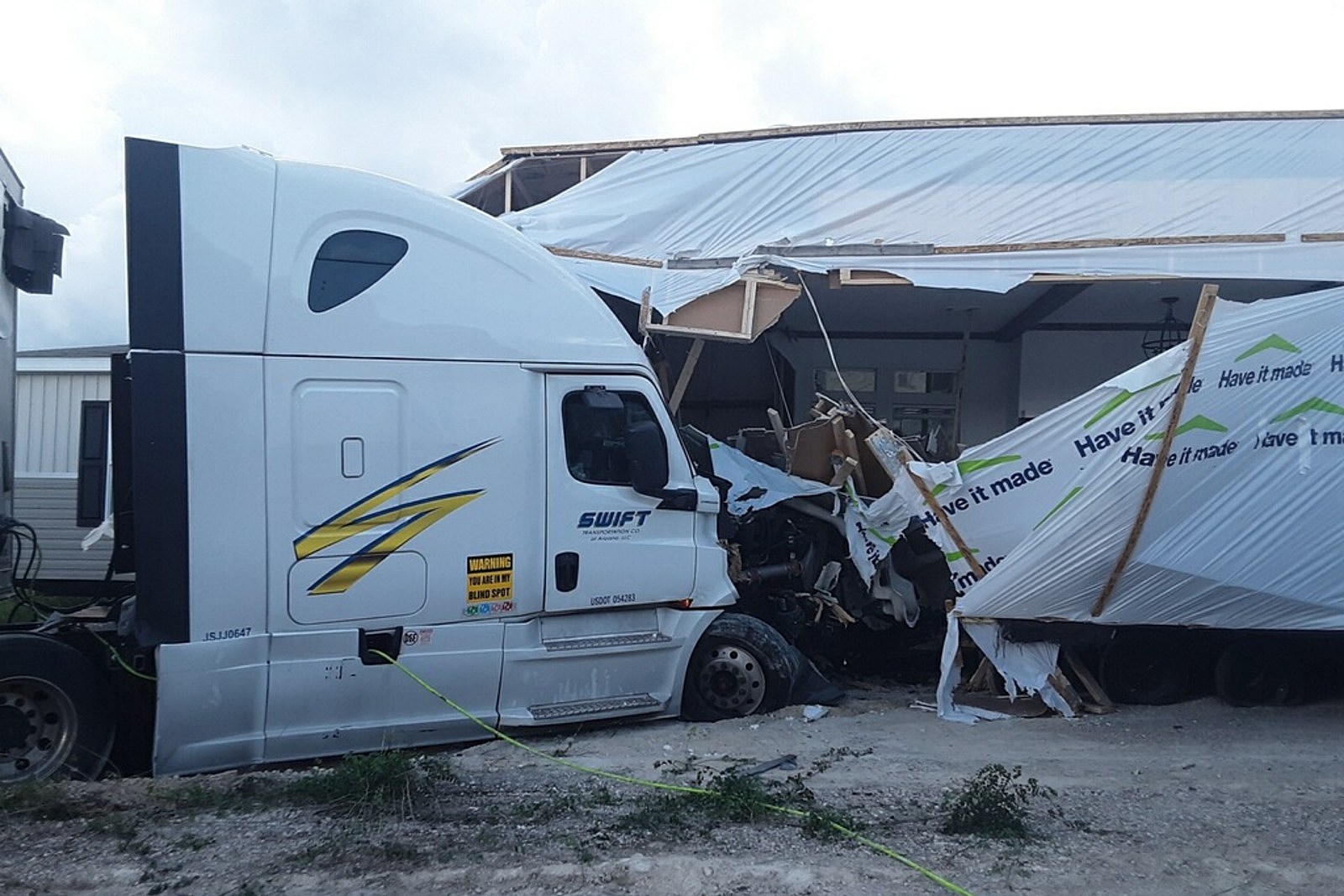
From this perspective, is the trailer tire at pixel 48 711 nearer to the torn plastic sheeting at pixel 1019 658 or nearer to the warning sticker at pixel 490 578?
the warning sticker at pixel 490 578

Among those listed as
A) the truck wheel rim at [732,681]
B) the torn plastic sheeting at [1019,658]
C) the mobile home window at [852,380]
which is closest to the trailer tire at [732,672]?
the truck wheel rim at [732,681]

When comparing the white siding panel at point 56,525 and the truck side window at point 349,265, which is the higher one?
the truck side window at point 349,265

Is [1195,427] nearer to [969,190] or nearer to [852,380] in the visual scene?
[969,190]

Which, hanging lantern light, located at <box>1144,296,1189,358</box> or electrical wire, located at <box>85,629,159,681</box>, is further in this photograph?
hanging lantern light, located at <box>1144,296,1189,358</box>

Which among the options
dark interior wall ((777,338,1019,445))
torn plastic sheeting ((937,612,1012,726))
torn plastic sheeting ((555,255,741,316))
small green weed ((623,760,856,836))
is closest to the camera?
small green weed ((623,760,856,836))

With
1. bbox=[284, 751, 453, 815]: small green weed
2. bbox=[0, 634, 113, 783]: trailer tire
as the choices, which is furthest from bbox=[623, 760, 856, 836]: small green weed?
bbox=[0, 634, 113, 783]: trailer tire

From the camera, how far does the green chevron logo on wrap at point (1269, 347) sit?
22.1 ft

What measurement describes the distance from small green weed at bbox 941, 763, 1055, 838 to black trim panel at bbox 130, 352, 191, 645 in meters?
3.93

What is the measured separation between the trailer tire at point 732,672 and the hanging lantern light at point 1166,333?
7247mm

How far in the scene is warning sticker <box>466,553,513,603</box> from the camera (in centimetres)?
591

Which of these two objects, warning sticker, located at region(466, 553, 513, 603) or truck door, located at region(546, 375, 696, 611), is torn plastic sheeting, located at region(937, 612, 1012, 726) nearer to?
truck door, located at region(546, 375, 696, 611)

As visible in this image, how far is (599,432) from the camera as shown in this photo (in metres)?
6.30

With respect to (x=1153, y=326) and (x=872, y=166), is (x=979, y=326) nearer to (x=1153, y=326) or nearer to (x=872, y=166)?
(x=1153, y=326)

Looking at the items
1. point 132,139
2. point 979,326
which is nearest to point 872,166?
point 979,326
